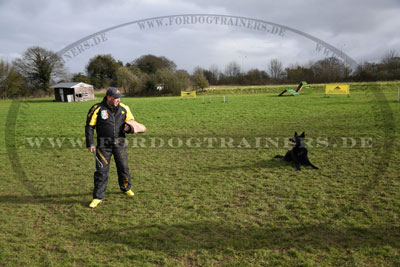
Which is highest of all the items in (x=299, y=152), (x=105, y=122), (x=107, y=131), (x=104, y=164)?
(x=105, y=122)

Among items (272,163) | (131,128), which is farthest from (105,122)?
(272,163)

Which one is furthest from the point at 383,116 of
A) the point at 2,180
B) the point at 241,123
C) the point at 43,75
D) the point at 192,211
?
the point at 43,75

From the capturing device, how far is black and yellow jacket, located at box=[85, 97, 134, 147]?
425 cm

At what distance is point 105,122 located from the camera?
429 centimetres

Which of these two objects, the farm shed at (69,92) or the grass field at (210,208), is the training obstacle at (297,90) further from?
the farm shed at (69,92)

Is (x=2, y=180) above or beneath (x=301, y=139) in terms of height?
beneath

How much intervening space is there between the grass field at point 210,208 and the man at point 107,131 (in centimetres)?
58

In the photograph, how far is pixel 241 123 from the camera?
12.6 metres

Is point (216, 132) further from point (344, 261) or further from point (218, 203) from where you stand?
point (344, 261)

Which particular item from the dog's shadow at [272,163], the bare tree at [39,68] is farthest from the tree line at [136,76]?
the dog's shadow at [272,163]

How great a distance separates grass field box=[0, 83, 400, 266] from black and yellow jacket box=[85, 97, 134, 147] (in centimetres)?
125

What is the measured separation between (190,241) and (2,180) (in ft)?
17.5

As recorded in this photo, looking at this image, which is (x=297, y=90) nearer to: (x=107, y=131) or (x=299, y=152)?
(x=299, y=152)

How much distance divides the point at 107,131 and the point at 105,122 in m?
0.16
